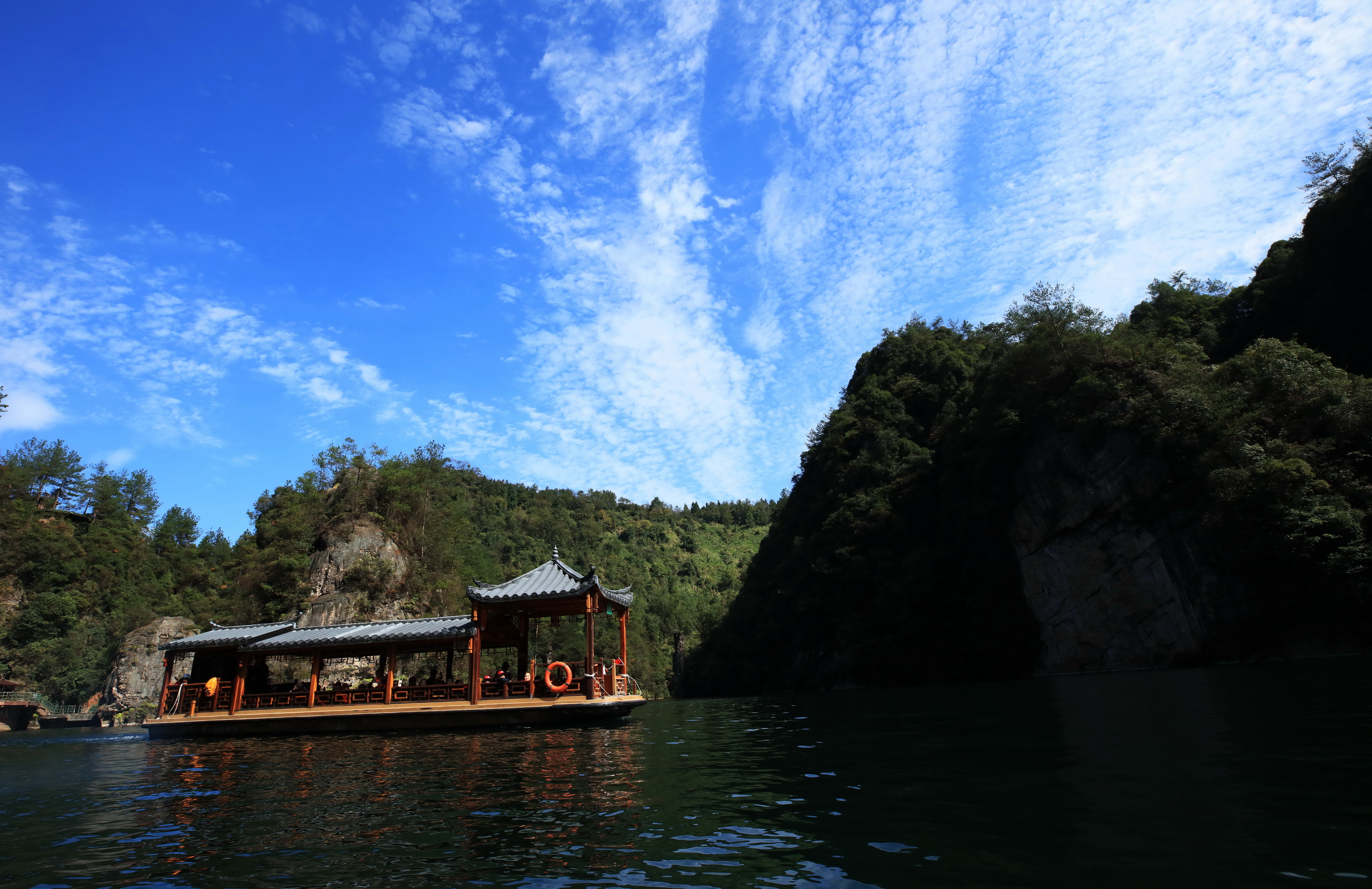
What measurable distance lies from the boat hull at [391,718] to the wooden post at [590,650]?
0.40 m

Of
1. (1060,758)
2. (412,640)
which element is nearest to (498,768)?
(1060,758)

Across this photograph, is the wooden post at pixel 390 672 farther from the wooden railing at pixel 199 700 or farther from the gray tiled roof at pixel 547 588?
the wooden railing at pixel 199 700

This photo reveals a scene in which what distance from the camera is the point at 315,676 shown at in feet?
71.6

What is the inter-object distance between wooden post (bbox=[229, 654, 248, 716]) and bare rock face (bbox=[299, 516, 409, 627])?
59.1ft

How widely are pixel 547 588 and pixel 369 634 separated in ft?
19.7

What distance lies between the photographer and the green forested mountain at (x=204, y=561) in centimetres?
4441

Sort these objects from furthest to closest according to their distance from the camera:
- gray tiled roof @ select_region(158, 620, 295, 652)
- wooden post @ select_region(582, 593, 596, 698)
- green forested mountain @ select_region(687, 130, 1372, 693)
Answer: green forested mountain @ select_region(687, 130, 1372, 693), gray tiled roof @ select_region(158, 620, 295, 652), wooden post @ select_region(582, 593, 596, 698)

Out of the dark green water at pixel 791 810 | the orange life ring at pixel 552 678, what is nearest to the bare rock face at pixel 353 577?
the orange life ring at pixel 552 678

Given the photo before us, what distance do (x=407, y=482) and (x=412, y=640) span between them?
28.0 meters

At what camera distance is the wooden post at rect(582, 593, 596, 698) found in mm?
20438

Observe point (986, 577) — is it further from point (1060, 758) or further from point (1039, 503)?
point (1060, 758)

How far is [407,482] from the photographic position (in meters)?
47.2

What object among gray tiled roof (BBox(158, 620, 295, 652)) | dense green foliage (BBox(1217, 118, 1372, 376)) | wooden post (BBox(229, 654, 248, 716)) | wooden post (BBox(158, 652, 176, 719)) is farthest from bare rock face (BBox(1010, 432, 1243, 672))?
wooden post (BBox(158, 652, 176, 719))

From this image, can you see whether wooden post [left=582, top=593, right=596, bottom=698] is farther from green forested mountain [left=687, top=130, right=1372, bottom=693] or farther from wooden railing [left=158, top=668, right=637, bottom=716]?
green forested mountain [left=687, top=130, right=1372, bottom=693]
